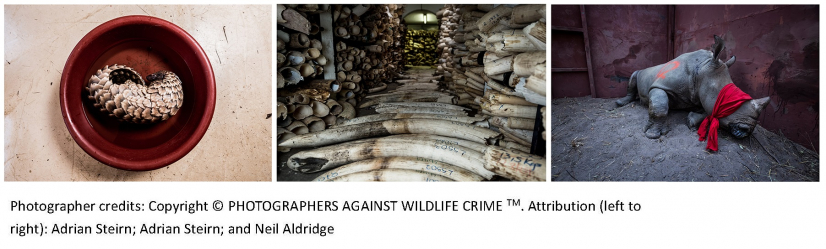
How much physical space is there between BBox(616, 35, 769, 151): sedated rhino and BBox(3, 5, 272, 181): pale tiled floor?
10.9 feet

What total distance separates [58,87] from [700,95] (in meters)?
4.74

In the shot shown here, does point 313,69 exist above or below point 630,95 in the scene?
above

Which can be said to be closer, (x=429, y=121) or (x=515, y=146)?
(x=515, y=146)

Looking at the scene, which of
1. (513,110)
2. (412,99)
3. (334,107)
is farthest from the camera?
(412,99)

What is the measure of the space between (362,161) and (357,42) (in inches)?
125

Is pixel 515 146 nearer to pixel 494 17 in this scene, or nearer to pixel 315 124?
pixel 494 17

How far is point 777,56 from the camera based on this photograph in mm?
2885

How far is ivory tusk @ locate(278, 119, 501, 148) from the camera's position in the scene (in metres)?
3.41

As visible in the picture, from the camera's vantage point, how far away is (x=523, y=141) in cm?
303

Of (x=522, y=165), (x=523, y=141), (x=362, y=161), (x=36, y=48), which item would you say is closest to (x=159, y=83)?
(x=36, y=48)

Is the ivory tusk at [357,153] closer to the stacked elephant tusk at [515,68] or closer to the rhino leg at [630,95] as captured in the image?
the stacked elephant tusk at [515,68]

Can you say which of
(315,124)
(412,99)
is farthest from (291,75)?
(412,99)

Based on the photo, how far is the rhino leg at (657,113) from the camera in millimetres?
3287

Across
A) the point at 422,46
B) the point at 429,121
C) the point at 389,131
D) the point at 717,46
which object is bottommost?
the point at 389,131
